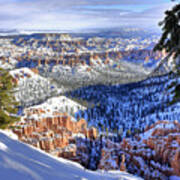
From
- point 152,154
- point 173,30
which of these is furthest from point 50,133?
point 173,30

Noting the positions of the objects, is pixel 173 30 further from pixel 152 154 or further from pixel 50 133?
pixel 50 133

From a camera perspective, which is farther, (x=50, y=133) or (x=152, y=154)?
(x=50, y=133)

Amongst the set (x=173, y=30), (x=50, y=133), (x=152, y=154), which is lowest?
(x=152, y=154)

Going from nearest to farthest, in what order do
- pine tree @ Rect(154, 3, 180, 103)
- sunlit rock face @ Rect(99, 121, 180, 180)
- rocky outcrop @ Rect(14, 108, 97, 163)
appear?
pine tree @ Rect(154, 3, 180, 103) < sunlit rock face @ Rect(99, 121, 180, 180) < rocky outcrop @ Rect(14, 108, 97, 163)

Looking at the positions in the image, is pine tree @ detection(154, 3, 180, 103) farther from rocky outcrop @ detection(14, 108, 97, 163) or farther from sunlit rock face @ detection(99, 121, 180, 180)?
rocky outcrop @ detection(14, 108, 97, 163)

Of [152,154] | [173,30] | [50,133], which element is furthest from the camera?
[50,133]

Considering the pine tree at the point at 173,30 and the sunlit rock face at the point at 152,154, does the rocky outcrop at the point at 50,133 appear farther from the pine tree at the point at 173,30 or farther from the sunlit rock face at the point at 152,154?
the pine tree at the point at 173,30

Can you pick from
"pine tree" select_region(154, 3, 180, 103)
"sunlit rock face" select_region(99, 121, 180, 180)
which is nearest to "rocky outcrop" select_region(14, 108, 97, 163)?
"sunlit rock face" select_region(99, 121, 180, 180)

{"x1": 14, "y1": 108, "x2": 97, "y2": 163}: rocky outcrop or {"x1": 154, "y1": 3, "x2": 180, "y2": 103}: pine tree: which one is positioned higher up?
{"x1": 154, "y1": 3, "x2": 180, "y2": 103}: pine tree

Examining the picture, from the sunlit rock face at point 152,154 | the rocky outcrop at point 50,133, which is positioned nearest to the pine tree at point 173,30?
the sunlit rock face at point 152,154

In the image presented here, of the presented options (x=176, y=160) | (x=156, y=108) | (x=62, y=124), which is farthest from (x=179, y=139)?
(x=156, y=108)

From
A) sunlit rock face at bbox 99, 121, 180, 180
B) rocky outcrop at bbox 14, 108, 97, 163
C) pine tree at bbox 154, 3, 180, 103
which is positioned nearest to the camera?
pine tree at bbox 154, 3, 180, 103

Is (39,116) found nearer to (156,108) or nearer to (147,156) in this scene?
(147,156)

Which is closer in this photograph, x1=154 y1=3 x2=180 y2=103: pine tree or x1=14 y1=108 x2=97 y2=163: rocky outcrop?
x1=154 y1=3 x2=180 y2=103: pine tree
